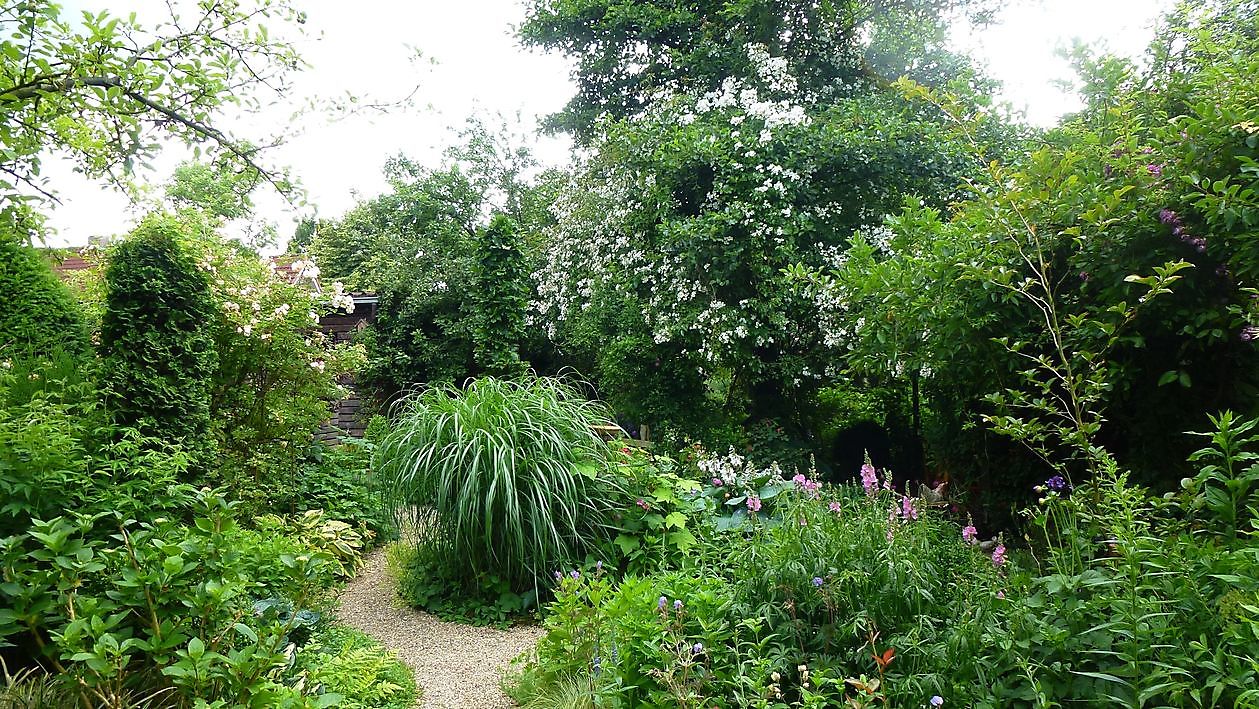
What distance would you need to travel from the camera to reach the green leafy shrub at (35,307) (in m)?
4.41

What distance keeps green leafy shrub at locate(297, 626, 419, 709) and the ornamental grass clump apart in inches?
34.1

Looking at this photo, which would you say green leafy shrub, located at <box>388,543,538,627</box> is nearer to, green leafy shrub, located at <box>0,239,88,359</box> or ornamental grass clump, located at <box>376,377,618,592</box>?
ornamental grass clump, located at <box>376,377,618,592</box>

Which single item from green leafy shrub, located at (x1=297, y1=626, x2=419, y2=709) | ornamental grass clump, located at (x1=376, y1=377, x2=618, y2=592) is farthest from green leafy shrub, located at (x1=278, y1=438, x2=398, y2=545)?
green leafy shrub, located at (x1=297, y1=626, x2=419, y2=709)

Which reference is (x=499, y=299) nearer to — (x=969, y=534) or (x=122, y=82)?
(x=122, y=82)

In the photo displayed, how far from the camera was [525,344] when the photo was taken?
31.9 feet

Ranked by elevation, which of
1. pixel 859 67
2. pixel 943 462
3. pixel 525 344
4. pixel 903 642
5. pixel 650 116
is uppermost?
pixel 859 67

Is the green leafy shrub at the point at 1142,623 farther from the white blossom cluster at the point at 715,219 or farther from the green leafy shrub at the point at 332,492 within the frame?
the green leafy shrub at the point at 332,492

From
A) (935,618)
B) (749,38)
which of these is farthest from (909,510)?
(749,38)

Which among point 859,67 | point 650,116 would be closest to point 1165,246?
point 650,116

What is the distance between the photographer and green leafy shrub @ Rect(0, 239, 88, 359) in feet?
14.5

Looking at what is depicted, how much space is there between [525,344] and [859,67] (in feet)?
18.6

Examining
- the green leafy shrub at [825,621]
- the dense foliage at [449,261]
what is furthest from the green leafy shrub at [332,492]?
the green leafy shrub at [825,621]

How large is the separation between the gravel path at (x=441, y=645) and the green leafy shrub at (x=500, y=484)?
32 centimetres

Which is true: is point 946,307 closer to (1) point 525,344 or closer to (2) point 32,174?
(2) point 32,174
